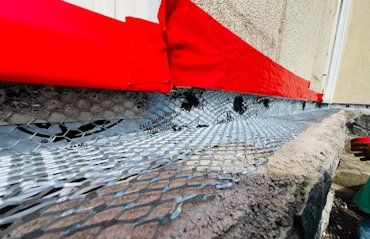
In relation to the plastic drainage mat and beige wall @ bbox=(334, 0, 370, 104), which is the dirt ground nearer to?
the plastic drainage mat

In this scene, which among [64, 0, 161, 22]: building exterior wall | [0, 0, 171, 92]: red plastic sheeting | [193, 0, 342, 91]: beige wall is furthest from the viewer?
[193, 0, 342, 91]: beige wall

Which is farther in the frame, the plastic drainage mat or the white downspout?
the white downspout

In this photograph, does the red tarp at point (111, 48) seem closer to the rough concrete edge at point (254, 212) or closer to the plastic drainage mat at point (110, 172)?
the plastic drainage mat at point (110, 172)

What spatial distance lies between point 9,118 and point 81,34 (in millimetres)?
346

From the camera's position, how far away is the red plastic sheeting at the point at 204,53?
827mm

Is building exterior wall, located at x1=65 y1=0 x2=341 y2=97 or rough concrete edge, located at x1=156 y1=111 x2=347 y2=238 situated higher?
building exterior wall, located at x1=65 y1=0 x2=341 y2=97

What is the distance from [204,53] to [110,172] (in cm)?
75

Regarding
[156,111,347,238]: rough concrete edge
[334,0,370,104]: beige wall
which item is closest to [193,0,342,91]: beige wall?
[156,111,347,238]: rough concrete edge

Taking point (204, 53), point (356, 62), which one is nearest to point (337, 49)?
point (356, 62)

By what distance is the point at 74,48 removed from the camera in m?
0.55

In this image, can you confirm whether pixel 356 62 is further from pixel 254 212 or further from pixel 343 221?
pixel 254 212

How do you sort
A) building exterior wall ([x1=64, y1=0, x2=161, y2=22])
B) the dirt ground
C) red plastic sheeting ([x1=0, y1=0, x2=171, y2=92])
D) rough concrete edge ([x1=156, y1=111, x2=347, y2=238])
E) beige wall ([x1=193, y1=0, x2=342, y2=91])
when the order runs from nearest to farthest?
rough concrete edge ([x1=156, y1=111, x2=347, y2=238]) < red plastic sheeting ([x1=0, y1=0, x2=171, y2=92]) < building exterior wall ([x1=64, y1=0, x2=161, y2=22]) < beige wall ([x1=193, y1=0, x2=342, y2=91]) < the dirt ground

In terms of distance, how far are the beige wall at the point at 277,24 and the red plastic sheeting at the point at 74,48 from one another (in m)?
0.57

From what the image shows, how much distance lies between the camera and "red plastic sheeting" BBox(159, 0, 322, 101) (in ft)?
2.71
